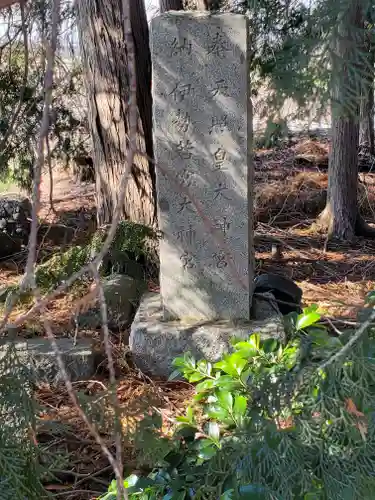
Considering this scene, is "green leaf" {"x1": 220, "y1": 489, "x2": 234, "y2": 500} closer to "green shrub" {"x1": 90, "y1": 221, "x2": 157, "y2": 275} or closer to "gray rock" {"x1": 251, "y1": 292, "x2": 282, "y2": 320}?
"gray rock" {"x1": 251, "y1": 292, "x2": 282, "y2": 320}

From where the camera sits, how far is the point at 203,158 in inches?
129

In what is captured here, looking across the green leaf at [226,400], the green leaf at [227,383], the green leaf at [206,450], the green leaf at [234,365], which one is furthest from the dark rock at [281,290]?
the green leaf at [206,450]

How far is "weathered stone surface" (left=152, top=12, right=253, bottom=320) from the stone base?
96 millimetres

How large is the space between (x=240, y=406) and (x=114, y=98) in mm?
2474

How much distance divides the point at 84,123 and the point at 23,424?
415 centimetres

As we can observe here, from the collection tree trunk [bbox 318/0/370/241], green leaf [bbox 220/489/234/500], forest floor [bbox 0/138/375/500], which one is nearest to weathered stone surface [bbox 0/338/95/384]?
forest floor [bbox 0/138/375/500]

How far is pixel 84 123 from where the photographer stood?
552 centimetres

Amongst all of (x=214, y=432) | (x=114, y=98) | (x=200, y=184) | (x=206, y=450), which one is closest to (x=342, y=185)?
(x=114, y=98)

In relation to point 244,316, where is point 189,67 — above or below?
above

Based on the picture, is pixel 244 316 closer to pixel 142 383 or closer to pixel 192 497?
pixel 142 383

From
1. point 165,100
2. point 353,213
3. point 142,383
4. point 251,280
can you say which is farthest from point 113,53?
point 353,213

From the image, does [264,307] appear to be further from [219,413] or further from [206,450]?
[206,450]

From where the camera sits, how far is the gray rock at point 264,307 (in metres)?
3.47

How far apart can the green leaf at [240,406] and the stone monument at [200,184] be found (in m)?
0.81
